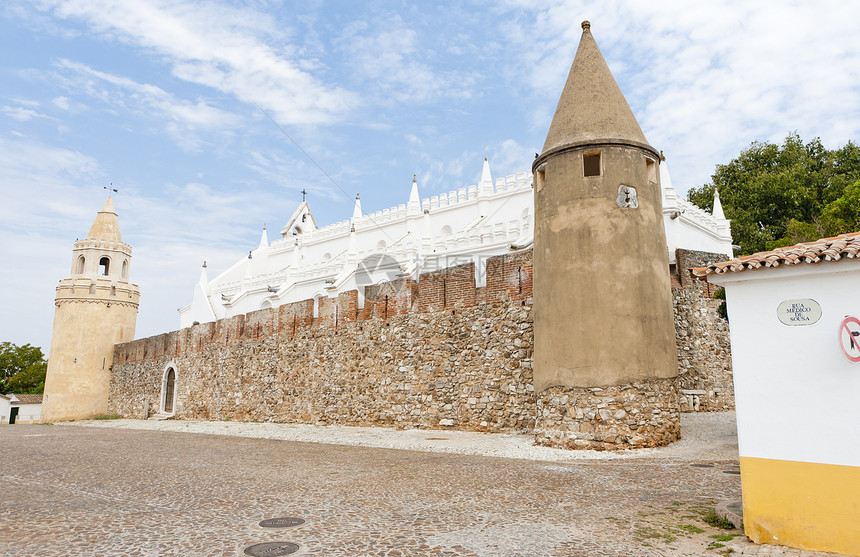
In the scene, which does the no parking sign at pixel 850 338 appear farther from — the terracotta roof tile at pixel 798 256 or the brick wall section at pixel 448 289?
the brick wall section at pixel 448 289

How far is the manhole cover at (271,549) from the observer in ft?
12.7

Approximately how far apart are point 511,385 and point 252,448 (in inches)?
209

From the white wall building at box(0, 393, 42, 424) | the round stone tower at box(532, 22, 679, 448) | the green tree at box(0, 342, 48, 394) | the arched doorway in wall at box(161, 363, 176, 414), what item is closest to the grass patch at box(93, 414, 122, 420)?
the arched doorway in wall at box(161, 363, 176, 414)

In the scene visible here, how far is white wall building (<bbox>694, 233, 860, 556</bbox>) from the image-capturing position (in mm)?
3859

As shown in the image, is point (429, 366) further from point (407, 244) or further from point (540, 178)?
point (407, 244)

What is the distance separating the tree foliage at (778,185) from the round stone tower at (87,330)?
31.4 meters

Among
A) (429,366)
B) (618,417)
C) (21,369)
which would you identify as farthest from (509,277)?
(21,369)

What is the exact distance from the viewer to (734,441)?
9188mm

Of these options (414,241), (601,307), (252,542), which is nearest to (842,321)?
(252,542)

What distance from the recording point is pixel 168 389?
2488 cm

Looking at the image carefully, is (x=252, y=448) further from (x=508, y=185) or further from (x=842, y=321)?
(x=508, y=185)

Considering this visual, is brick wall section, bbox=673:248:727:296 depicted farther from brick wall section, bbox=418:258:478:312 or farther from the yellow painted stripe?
the yellow painted stripe

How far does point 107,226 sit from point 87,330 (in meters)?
6.33

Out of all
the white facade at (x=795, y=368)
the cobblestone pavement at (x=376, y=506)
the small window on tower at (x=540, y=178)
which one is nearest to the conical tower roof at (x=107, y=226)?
the cobblestone pavement at (x=376, y=506)
